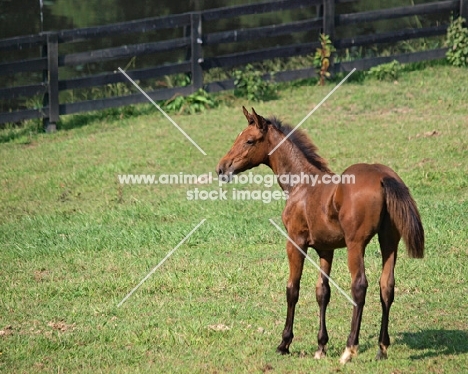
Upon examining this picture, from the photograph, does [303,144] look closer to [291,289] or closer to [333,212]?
[333,212]

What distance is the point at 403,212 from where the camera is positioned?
22.1 feet

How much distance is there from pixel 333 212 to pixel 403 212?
1.97ft

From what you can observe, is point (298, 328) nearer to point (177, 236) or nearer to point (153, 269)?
point (153, 269)

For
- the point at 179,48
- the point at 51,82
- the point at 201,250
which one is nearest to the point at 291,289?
the point at 201,250

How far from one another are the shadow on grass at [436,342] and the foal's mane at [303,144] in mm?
1640

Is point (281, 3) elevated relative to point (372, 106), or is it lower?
elevated

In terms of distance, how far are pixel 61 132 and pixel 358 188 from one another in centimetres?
1043

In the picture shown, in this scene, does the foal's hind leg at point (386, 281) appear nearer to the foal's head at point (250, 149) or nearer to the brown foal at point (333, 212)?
the brown foal at point (333, 212)

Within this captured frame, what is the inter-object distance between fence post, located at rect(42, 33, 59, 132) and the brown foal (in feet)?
29.4

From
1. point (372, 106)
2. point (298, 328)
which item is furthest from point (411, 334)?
point (372, 106)

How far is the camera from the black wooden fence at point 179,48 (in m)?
16.0

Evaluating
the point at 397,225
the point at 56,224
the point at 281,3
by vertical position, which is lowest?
the point at 56,224

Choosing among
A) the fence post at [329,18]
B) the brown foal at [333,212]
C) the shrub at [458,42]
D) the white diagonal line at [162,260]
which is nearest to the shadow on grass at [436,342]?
the brown foal at [333,212]

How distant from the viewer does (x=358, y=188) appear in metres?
6.84
